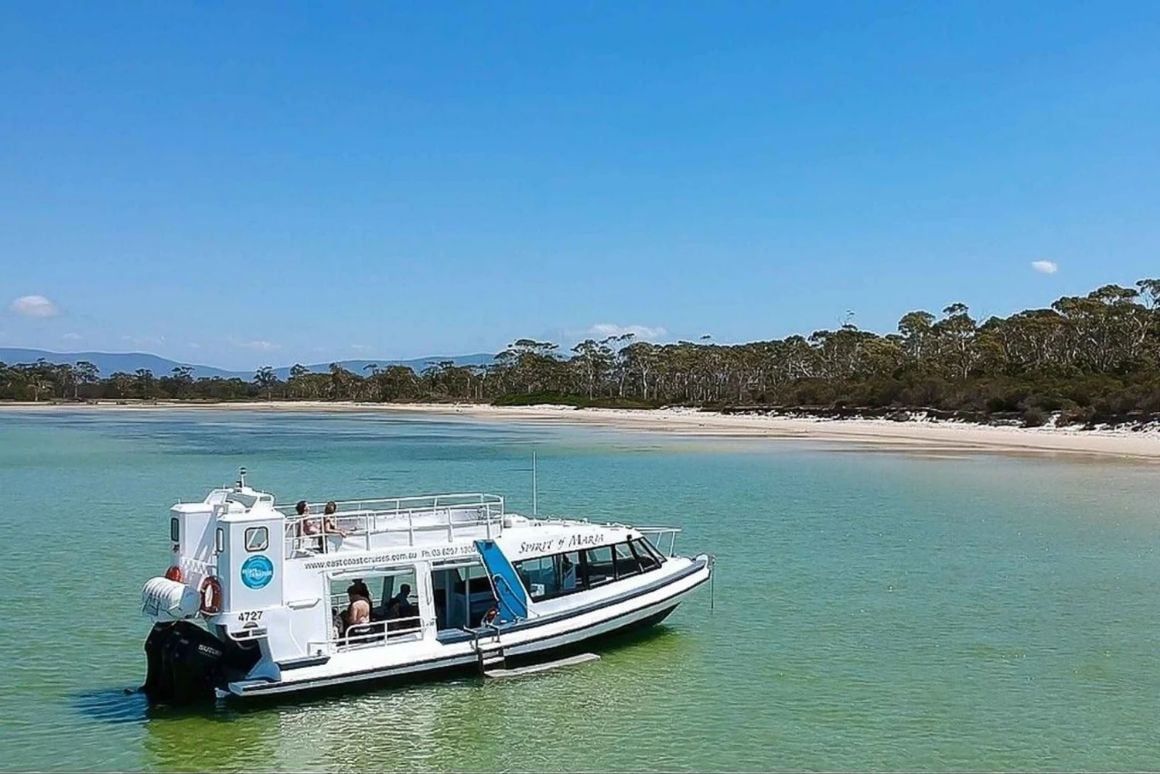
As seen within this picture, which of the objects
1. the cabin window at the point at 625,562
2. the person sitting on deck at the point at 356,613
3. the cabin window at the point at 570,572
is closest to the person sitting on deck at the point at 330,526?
the person sitting on deck at the point at 356,613

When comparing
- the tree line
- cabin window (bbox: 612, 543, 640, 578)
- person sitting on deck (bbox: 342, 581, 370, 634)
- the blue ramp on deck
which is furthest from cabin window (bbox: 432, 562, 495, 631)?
the tree line

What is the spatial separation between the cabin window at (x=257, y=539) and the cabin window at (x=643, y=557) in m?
6.54

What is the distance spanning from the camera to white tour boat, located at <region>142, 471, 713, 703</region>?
50.8 feet

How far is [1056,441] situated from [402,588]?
61553mm

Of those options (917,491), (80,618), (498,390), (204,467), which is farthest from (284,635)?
(498,390)

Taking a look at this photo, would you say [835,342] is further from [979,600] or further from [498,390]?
[979,600]

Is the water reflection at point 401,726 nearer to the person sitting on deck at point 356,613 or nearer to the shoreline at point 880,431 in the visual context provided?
the person sitting on deck at point 356,613

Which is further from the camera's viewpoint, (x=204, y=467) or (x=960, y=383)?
(x=960, y=383)

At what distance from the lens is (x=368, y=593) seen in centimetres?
1752

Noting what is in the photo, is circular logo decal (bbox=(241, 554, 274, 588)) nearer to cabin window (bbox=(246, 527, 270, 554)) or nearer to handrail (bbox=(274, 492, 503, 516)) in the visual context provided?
cabin window (bbox=(246, 527, 270, 554))

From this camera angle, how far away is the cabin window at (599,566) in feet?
61.7

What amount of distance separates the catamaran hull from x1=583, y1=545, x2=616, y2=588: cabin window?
21.9 inches

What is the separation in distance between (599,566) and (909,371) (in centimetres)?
10112

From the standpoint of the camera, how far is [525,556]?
17859mm
